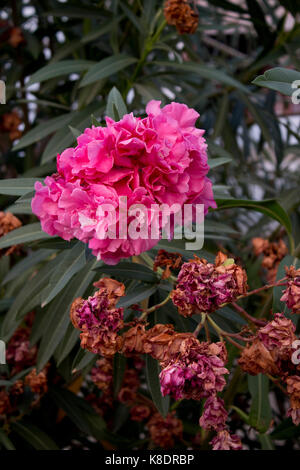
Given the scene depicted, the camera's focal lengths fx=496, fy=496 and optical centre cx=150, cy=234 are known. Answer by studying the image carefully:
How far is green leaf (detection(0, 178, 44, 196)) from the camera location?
2.24 feet

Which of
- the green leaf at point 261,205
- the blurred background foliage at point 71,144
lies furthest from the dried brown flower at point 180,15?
the green leaf at point 261,205

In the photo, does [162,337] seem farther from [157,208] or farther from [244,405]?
[244,405]

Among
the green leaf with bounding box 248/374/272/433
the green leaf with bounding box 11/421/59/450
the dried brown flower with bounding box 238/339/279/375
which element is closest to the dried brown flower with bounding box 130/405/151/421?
the green leaf with bounding box 11/421/59/450

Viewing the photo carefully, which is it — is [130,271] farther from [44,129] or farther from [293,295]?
[44,129]

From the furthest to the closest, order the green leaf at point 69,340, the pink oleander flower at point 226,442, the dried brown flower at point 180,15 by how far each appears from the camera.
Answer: the dried brown flower at point 180,15, the green leaf at point 69,340, the pink oleander flower at point 226,442

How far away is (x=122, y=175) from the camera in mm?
532

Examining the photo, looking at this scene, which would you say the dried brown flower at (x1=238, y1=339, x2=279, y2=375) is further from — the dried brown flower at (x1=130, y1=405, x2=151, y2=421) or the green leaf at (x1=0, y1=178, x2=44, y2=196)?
the dried brown flower at (x1=130, y1=405, x2=151, y2=421)

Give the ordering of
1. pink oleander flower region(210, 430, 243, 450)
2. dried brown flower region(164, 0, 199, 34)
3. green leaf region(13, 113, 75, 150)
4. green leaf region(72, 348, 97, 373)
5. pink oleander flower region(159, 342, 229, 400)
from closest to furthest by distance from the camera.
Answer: pink oleander flower region(159, 342, 229, 400), pink oleander flower region(210, 430, 243, 450), green leaf region(72, 348, 97, 373), dried brown flower region(164, 0, 199, 34), green leaf region(13, 113, 75, 150)

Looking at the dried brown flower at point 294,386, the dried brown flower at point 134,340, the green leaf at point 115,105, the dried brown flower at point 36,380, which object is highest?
the green leaf at point 115,105

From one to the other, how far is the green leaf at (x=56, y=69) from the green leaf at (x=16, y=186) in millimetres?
361

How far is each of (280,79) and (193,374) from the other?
1.13 feet

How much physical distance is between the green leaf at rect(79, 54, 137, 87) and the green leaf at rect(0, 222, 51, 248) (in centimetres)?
31

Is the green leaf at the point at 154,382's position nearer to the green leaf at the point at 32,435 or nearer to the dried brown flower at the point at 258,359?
the dried brown flower at the point at 258,359

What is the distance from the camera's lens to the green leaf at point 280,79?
558 mm
